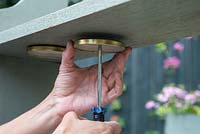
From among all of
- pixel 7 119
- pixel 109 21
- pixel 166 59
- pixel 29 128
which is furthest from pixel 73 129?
pixel 166 59

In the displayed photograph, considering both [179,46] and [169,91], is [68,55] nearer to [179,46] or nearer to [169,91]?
[169,91]

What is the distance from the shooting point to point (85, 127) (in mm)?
852

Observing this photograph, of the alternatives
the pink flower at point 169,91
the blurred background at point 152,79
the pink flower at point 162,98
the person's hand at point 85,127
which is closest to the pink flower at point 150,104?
the blurred background at point 152,79

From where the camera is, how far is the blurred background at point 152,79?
3111mm

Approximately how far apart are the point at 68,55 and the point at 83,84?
0.37ft

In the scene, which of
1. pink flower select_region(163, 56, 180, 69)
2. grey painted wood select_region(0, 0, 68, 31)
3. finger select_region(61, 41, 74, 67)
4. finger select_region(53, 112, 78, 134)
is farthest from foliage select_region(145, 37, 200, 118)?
finger select_region(53, 112, 78, 134)

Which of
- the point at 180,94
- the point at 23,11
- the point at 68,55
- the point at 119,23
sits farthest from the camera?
the point at 180,94

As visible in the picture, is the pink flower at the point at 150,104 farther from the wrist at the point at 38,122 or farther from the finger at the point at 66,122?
the finger at the point at 66,122

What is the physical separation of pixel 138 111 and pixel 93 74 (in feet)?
7.08

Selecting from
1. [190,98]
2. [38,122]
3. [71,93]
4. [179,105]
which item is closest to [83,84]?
[71,93]

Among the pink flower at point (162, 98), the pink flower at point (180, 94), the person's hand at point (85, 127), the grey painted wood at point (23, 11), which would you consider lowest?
the person's hand at point (85, 127)

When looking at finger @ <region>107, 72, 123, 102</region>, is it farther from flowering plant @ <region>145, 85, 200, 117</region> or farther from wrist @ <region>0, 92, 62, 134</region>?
flowering plant @ <region>145, 85, 200, 117</region>

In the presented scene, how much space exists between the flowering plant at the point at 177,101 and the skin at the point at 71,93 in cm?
159

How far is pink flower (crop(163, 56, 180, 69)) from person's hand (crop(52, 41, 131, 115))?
2014mm
